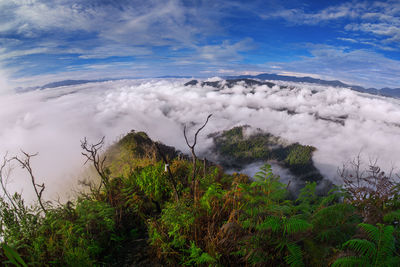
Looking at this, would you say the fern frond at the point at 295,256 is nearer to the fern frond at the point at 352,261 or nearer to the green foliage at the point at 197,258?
the fern frond at the point at 352,261

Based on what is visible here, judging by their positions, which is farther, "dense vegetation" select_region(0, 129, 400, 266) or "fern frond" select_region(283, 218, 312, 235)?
"dense vegetation" select_region(0, 129, 400, 266)

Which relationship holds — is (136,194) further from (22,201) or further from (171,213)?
(22,201)

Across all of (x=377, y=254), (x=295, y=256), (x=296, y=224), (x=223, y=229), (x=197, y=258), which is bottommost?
(x=197, y=258)

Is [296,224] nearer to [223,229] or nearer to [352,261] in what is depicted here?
[352,261]

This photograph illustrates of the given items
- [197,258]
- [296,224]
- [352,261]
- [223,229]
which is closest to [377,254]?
[352,261]

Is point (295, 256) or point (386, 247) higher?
point (386, 247)

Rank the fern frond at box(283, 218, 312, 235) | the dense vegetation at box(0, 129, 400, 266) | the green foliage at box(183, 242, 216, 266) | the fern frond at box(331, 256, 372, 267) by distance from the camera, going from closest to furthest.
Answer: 1. the fern frond at box(331, 256, 372, 267)
2. the fern frond at box(283, 218, 312, 235)
3. the dense vegetation at box(0, 129, 400, 266)
4. the green foliage at box(183, 242, 216, 266)

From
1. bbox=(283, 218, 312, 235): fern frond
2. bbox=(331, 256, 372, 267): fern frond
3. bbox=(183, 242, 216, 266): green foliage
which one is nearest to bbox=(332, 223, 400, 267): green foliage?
bbox=(331, 256, 372, 267): fern frond

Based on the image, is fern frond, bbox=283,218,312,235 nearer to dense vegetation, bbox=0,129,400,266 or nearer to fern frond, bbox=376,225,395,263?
dense vegetation, bbox=0,129,400,266

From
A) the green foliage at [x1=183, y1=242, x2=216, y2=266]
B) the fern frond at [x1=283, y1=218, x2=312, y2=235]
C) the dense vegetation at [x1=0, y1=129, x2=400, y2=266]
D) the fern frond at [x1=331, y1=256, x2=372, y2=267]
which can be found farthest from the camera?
the green foliage at [x1=183, y1=242, x2=216, y2=266]

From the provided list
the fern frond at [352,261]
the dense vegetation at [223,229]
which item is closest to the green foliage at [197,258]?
the dense vegetation at [223,229]
